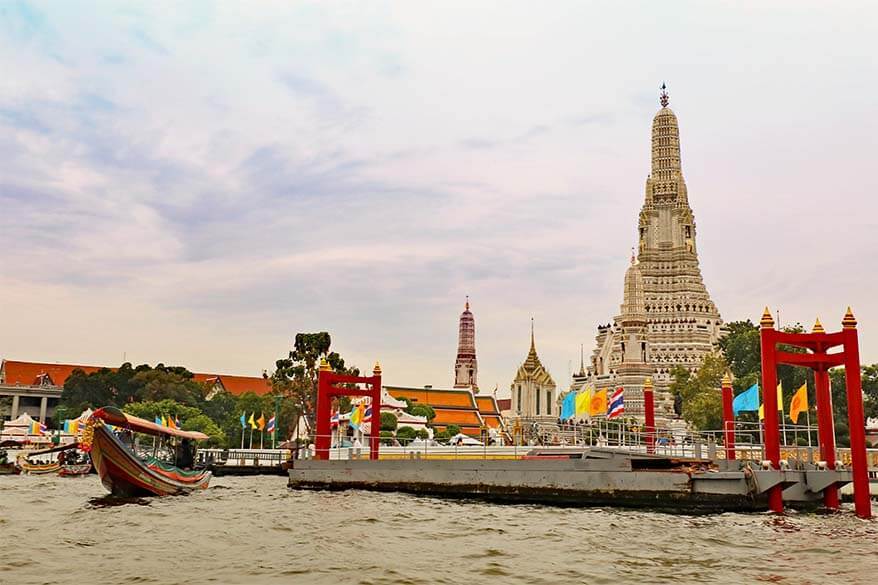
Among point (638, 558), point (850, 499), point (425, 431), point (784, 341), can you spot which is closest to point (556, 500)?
point (784, 341)

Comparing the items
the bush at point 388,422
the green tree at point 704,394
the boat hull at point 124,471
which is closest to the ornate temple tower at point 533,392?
the green tree at point 704,394

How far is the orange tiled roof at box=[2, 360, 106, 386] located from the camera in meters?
96.9

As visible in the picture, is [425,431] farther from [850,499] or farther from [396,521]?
[396,521]

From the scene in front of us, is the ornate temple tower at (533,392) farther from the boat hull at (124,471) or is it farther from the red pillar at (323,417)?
the boat hull at (124,471)

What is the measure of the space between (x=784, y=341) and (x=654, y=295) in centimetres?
6950

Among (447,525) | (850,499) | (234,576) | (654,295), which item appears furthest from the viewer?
(654,295)

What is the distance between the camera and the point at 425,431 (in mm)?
61750

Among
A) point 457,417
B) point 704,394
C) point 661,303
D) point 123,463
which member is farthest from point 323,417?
point 661,303

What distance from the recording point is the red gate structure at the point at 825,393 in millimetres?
23047

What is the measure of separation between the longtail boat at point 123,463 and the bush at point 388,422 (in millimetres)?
30195

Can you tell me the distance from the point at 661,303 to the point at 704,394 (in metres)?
32.8

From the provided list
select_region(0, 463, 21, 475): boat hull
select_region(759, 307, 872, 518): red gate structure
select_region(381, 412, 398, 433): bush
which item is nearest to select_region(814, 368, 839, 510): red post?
select_region(759, 307, 872, 518): red gate structure

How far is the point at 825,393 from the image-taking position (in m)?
25.6

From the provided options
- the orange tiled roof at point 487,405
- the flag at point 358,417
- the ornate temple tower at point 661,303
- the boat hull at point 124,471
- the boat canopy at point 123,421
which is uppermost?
the ornate temple tower at point 661,303
